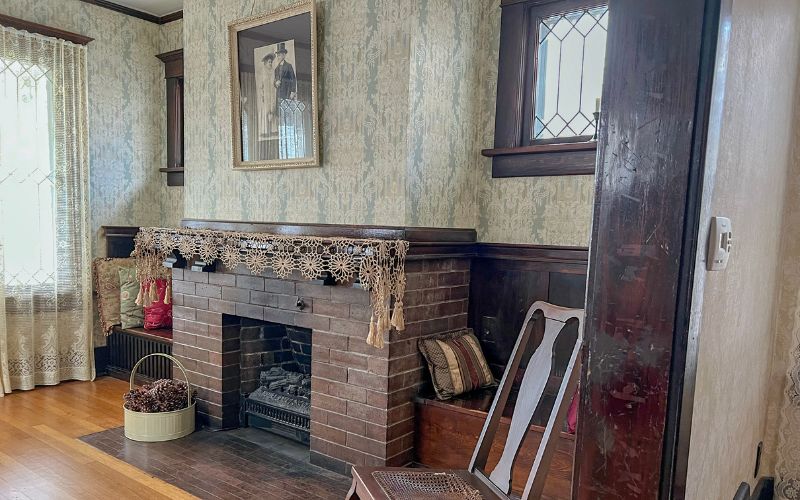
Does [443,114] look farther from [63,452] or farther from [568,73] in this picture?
[63,452]

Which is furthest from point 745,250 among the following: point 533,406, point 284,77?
point 284,77

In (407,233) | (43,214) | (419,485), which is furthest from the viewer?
(43,214)

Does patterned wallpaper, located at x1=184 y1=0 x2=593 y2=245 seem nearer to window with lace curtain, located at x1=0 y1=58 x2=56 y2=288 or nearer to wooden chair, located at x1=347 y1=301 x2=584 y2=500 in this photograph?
wooden chair, located at x1=347 y1=301 x2=584 y2=500

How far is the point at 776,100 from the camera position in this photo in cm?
148

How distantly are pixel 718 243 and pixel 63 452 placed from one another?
3237 millimetres

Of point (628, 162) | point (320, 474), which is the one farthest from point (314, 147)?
point (628, 162)

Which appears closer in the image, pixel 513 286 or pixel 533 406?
pixel 533 406

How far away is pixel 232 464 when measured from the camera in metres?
2.87

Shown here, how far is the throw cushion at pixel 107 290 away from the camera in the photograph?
4.26 m

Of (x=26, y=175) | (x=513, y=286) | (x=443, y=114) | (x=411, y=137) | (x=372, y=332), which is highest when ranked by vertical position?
(x=443, y=114)

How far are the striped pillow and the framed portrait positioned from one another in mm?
1107

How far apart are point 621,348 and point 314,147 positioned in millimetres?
2200

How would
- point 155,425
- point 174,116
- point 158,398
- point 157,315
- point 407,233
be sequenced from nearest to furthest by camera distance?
1. point 407,233
2. point 155,425
3. point 158,398
4. point 157,315
5. point 174,116

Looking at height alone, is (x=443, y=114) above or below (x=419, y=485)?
above
